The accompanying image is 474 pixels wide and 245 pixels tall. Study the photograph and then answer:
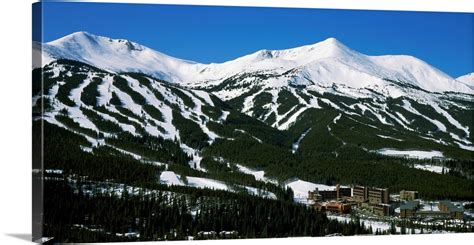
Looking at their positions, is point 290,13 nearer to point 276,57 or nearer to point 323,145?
point 276,57

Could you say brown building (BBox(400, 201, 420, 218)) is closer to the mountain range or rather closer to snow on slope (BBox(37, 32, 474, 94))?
the mountain range

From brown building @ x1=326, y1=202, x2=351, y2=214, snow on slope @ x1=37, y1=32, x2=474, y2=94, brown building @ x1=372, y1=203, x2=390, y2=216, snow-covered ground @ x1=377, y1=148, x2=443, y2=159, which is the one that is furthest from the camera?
snow-covered ground @ x1=377, y1=148, x2=443, y2=159

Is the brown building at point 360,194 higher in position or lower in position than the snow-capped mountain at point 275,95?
lower

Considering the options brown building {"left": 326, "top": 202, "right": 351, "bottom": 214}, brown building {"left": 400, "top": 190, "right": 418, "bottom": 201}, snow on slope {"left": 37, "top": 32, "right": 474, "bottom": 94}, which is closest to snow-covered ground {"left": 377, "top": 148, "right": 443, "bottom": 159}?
brown building {"left": 400, "top": 190, "right": 418, "bottom": 201}

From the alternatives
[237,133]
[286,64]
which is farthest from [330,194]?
[286,64]

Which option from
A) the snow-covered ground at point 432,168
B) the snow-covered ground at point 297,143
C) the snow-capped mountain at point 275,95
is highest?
the snow-capped mountain at point 275,95

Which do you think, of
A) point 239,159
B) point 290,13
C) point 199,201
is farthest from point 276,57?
point 199,201

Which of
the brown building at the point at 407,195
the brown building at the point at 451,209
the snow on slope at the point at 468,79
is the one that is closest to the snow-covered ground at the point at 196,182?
the brown building at the point at 407,195

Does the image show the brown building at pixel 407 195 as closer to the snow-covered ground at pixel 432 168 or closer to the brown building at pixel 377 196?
the brown building at pixel 377 196
